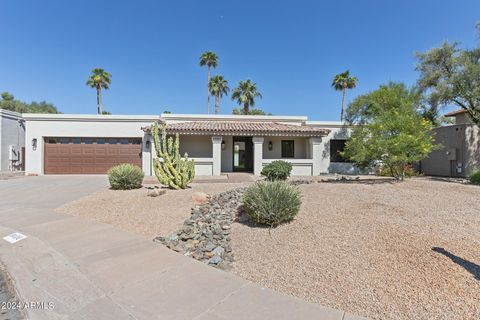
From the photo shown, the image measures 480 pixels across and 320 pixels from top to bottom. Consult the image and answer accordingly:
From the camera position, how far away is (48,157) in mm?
17188

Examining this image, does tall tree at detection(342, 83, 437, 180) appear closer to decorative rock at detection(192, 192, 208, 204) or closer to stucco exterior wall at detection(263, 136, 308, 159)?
stucco exterior wall at detection(263, 136, 308, 159)

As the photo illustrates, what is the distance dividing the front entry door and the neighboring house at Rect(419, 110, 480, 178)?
12132mm

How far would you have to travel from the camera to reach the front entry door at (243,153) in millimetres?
18469

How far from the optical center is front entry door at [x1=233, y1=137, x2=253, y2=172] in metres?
18.5

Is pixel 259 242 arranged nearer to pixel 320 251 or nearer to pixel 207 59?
pixel 320 251

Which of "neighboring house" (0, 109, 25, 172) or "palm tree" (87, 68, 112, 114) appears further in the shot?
"palm tree" (87, 68, 112, 114)

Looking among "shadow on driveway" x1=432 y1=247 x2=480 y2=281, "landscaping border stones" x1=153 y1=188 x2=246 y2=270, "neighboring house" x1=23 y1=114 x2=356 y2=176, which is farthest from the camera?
"neighboring house" x1=23 y1=114 x2=356 y2=176

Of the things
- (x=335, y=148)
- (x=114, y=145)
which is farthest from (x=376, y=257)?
(x=114, y=145)

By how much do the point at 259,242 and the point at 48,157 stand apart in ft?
61.7

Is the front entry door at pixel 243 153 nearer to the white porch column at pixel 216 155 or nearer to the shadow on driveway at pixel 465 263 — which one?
the white porch column at pixel 216 155

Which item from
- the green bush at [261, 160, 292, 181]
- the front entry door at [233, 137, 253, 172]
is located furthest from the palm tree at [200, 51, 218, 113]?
the green bush at [261, 160, 292, 181]

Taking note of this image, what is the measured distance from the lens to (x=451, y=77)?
13281mm

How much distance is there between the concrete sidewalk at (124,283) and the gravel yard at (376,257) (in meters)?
0.48

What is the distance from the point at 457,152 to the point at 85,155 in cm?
2550
